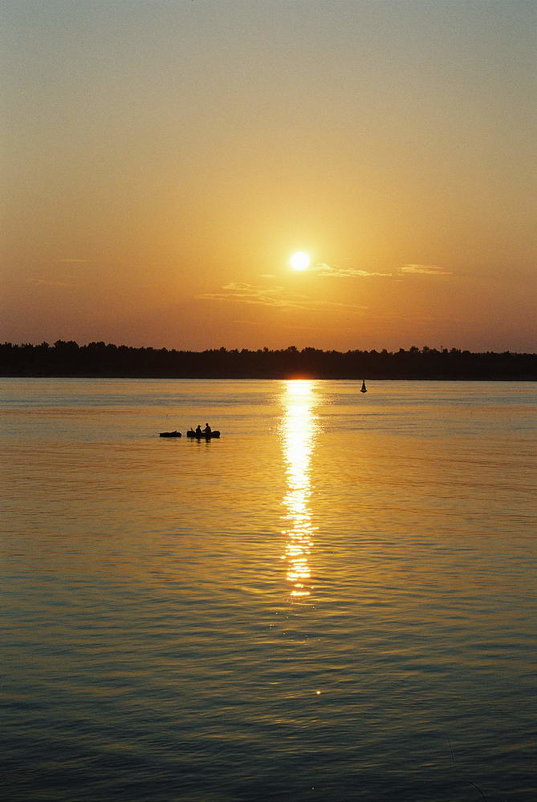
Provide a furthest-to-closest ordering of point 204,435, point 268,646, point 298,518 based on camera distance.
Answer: point 204,435, point 298,518, point 268,646

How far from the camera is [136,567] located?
80.3ft

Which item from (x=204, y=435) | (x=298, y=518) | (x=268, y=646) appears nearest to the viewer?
(x=268, y=646)

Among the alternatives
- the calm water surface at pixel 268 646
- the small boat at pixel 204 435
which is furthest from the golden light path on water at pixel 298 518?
the small boat at pixel 204 435

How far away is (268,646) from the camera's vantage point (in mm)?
17250

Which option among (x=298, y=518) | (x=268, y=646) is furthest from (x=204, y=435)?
(x=268, y=646)

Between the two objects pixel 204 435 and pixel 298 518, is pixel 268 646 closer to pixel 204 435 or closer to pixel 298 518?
pixel 298 518

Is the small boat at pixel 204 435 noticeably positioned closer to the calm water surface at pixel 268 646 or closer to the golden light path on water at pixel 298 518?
the golden light path on water at pixel 298 518

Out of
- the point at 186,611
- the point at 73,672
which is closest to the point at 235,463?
the point at 186,611

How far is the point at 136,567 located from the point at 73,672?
345 inches

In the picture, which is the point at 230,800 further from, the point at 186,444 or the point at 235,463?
the point at 186,444

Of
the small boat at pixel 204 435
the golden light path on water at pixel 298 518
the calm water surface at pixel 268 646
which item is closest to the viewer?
the calm water surface at pixel 268 646

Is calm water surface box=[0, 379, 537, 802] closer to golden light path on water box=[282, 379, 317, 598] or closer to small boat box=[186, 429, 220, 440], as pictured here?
golden light path on water box=[282, 379, 317, 598]

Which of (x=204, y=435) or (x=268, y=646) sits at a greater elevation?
(x=268, y=646)

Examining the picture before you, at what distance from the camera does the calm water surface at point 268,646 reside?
12.0 meters
